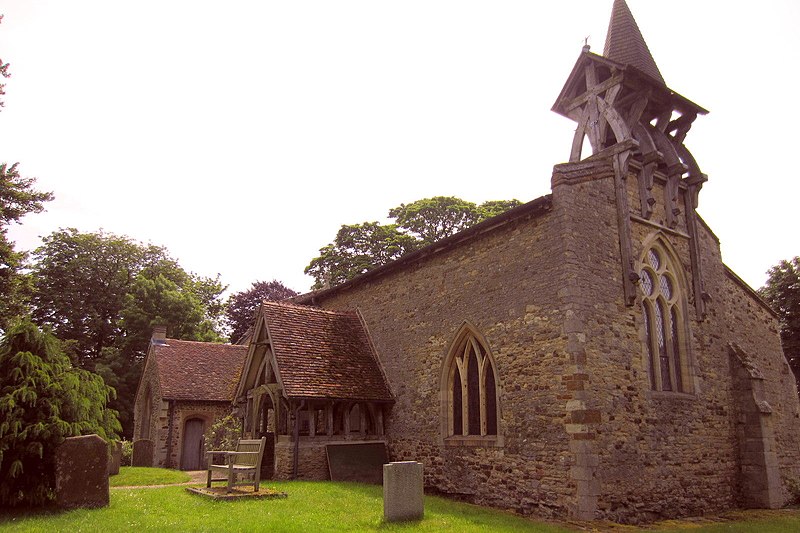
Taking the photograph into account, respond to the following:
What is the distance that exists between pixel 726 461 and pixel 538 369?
580 cm

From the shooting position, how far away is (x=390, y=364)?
18.8 m

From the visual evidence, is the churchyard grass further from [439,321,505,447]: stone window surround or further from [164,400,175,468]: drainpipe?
[439,321,505,447]: stone window surround

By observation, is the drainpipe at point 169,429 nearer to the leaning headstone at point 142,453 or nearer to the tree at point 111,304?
the leaning headstone at point 142,453

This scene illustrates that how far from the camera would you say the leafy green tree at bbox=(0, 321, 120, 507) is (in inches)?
411

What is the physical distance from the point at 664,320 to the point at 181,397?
1952 centimetres

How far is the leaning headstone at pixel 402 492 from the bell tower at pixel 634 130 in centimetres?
666

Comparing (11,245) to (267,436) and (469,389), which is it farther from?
(469,389)

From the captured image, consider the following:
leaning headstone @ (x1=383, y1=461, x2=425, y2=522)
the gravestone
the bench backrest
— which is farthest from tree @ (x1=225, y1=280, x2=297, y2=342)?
leaning headstone @ (x1=383, y1=461, x2=425, y2=522)

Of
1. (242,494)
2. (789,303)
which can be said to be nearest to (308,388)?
(242,494)

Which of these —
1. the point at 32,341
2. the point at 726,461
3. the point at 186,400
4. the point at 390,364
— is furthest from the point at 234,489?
the point at 186,400

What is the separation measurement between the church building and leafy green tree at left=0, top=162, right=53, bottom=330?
7.24 metres

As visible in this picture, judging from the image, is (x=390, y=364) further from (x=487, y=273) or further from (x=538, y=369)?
(x=538, y=369)

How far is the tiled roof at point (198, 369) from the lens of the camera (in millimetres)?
25734

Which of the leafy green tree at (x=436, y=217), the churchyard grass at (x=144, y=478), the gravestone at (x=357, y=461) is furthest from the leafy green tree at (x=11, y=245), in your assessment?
the leafy green tree at (x=436, y=217)
